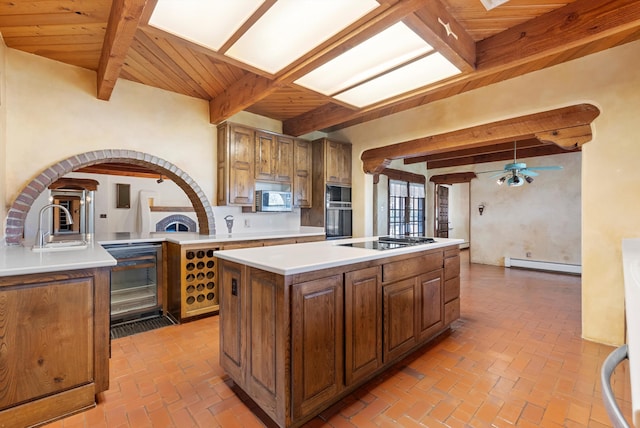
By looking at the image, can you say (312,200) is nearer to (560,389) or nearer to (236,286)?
(236,286)

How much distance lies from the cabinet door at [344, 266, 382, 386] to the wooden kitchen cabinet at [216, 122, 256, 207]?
2531 mm

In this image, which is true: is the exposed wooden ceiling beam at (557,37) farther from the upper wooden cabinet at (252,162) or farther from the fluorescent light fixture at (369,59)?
the upper wooden cabinet at (252,162)

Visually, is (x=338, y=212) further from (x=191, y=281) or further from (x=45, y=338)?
(x=45, y=338)

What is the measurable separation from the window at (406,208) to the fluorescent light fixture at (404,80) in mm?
3904

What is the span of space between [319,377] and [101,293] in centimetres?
145

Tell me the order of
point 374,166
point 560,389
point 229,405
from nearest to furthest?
point 229,405 < point 560,389 < point 374,166

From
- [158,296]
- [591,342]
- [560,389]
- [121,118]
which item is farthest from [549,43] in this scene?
[158,296]

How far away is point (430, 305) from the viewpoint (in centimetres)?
270

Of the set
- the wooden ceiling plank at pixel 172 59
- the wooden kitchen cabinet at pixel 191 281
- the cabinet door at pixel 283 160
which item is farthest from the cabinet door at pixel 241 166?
the wooden kitchen cabinet at pixel 191 281

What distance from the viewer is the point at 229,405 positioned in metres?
1.91

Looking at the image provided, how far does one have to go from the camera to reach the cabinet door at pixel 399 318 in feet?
7.32

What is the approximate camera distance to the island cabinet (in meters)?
1.64

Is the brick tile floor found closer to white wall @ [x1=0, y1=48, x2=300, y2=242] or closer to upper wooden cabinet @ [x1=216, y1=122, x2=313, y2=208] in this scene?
upper wooden cabinet @ [x1=216, y1=122, x2=313, y2=208]

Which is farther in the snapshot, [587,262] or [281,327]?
[587,262]
